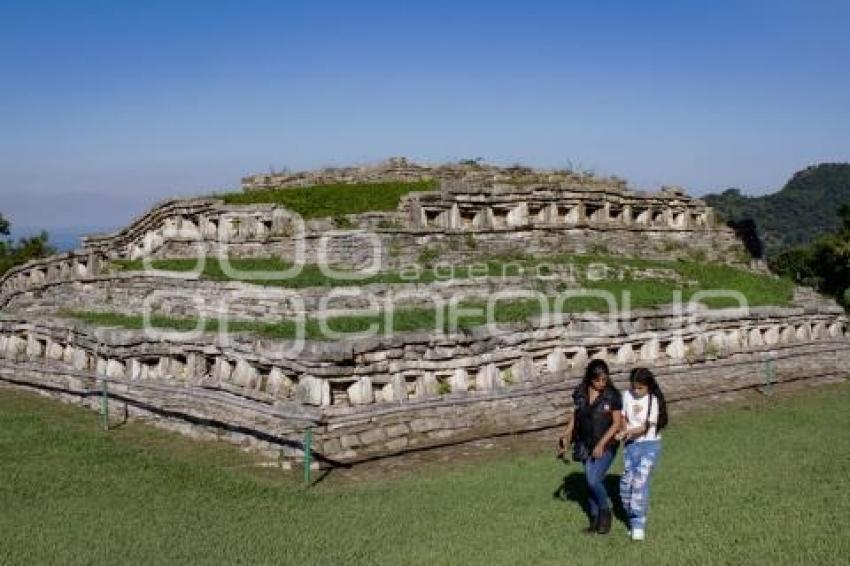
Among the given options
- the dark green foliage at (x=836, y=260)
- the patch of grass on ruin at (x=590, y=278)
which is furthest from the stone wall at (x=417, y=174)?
the dark green foliage at (x=836, y=260)

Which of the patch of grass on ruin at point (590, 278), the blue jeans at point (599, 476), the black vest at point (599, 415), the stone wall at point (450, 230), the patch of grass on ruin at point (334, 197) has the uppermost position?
the patch of grass on ruin at point (334, 197)

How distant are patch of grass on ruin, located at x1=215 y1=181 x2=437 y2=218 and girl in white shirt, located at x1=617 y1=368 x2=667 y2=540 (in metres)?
13.3

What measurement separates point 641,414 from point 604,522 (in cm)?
124

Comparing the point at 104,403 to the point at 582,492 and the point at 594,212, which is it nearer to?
the point at 582,492

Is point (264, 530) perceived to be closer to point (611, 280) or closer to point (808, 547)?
point (808, 547)

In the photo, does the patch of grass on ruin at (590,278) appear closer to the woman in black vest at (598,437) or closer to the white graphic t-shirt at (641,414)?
the woman in black vest at (598,437)

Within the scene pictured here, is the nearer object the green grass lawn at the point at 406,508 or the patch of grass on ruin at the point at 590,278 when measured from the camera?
the green grass lawn at the point at 406,508

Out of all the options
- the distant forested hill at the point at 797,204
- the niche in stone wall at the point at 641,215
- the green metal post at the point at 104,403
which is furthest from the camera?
the distant forested hill at the point at 797,204

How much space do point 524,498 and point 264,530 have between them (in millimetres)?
3228

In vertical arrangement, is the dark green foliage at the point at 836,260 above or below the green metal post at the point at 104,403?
above

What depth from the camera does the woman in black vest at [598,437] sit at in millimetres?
8617

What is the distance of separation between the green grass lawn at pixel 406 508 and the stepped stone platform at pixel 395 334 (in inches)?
39.2

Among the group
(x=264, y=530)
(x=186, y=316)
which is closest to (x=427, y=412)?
(x=264, y=530)

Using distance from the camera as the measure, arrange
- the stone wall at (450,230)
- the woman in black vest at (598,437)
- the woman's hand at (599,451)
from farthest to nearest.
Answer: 1. the stone wall at (450,230)
2. the woman in black vest at (598,437)
3. the woman's hand at (599,451)
